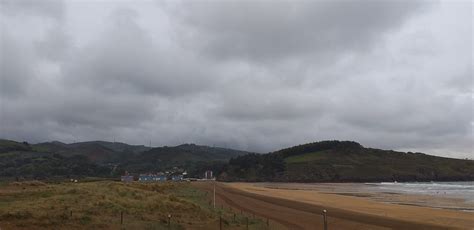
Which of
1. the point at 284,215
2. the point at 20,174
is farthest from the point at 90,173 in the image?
the point at 284,215

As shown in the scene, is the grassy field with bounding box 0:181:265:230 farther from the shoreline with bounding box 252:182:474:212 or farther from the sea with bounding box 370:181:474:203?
the sea with bounding box 370:181:474:203

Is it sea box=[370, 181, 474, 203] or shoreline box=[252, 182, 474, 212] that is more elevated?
sea box=[370, 181, 474, 203]

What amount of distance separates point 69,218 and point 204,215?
11235mm

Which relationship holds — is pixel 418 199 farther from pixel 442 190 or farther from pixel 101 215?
pixel 101 215

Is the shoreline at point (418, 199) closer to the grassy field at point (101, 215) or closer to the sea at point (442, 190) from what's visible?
the sea at point (442, 190)

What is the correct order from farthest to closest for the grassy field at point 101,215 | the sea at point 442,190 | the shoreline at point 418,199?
the sea at point 442,190 < the shoreline at point 418,199 < the grassy field at point 101,215

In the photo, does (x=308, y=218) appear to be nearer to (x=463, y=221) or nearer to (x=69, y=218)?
(x=463, y=221)

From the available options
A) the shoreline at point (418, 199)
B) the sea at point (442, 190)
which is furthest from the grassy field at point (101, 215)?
the sea at point (442, 190)

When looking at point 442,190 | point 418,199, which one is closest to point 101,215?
point 418,199

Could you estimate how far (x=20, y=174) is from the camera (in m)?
184

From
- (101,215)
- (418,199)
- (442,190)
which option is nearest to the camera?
(101,215)

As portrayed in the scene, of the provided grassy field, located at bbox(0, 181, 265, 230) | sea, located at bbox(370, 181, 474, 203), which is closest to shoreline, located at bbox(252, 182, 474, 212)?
sea, located at bbox(370, 181, 474, 203)

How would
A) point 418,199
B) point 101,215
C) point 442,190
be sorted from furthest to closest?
point 442,190 → point 418,199 → point 101,215

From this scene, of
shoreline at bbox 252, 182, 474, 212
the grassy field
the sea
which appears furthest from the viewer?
the sea
